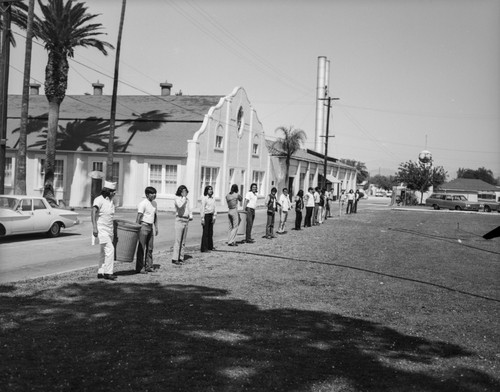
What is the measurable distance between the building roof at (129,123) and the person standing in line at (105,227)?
21.1 m

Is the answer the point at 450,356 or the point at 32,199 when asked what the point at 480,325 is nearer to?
the point at 450,356

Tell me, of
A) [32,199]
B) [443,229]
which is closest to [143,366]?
[32,199]

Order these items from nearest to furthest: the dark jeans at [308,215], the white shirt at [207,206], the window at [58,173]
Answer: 1. the white shirt at [207,206]
2. the dark jeans at [308,215]
3. the window at [58,173]

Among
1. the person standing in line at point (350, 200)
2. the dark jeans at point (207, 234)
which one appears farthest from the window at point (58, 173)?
the dark jeans at point (207, 234)

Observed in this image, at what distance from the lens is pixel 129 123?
34.7 metres

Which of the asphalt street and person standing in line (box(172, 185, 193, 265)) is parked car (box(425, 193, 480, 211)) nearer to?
the asphalt street

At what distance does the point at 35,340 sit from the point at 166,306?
90.6 inches

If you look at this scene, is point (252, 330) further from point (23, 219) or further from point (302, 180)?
point (302, 180)

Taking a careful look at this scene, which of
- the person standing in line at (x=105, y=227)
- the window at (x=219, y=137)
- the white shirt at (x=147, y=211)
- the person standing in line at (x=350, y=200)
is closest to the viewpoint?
the person standing in line at (x=105, y=227)

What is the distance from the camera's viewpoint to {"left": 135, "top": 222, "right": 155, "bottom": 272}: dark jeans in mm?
11062

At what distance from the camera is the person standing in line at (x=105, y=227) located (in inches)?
390

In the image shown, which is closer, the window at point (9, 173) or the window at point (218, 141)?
the window at point (9, 173)

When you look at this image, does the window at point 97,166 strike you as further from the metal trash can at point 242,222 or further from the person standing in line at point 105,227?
the person standing in line at point 105,227

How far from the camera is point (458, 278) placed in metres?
12.7
